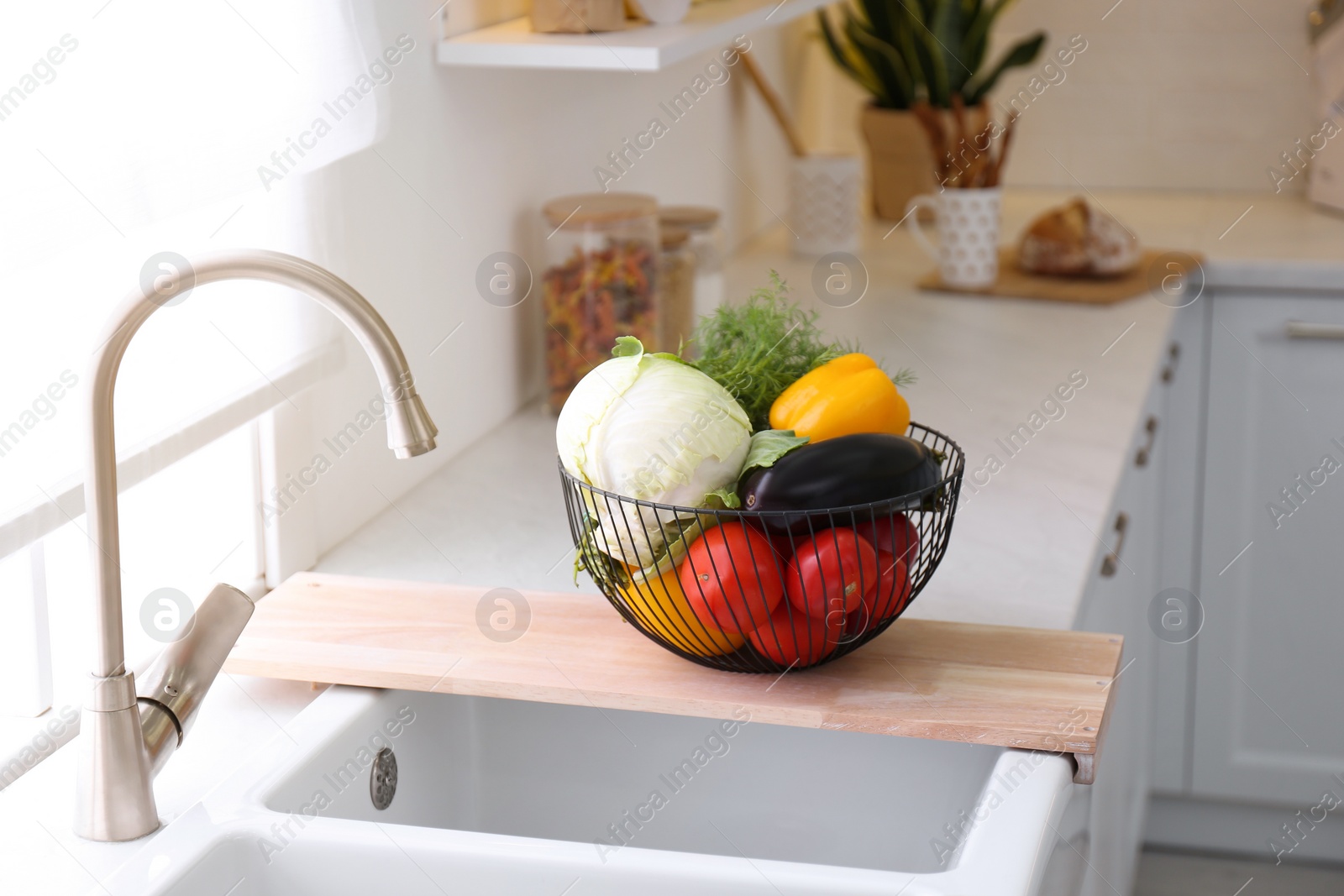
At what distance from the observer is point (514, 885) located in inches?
29.7

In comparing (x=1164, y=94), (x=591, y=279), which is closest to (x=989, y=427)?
(x=591, y=279)

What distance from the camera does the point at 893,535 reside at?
2.67 feet

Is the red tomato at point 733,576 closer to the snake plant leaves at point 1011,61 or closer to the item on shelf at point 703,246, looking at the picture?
the item on shelf at point 703,246

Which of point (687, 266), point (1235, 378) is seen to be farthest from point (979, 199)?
point (687, 266)

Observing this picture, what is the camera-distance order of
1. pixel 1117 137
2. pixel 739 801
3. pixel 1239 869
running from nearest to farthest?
1. pixel 739 801
2. pixel 1239 869
3. pixel 1117 137

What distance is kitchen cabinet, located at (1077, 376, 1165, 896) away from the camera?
4.33ft

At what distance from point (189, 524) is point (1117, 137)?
2.16 metres

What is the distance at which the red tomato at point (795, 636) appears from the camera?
2.68 feet

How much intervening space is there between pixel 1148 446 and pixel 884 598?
1099 millimetres

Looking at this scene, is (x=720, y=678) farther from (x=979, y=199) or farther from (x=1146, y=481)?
(x=979, y=199)

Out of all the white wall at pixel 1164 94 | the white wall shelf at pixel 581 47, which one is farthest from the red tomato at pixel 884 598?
the white wall at pixel 1164 94

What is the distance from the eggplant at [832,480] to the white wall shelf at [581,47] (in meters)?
0.60

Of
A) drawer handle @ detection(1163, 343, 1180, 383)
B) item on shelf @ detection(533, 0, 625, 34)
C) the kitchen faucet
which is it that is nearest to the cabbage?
the kitchen faucet

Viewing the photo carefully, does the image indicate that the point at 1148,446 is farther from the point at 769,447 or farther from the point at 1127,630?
the point at 769,447
